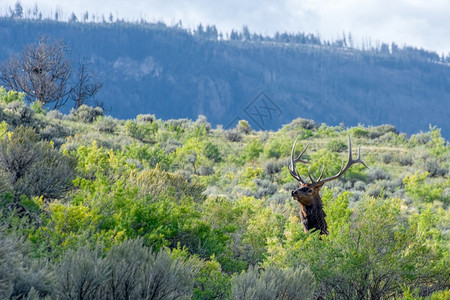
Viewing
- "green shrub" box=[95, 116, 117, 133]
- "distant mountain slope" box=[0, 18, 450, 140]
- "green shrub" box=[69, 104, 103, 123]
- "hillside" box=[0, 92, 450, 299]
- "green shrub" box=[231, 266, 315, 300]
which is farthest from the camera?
"distant mountain slope" box=[0, 18, 450, 140]

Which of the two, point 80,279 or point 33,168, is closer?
point 80,279

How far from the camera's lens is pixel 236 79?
160375 millimetres

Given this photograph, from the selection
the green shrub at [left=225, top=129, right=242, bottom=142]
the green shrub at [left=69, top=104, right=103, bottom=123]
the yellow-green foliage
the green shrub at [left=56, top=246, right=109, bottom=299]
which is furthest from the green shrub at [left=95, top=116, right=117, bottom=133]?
the green shrub at [left=56, top=246, right=109, bottom=299]

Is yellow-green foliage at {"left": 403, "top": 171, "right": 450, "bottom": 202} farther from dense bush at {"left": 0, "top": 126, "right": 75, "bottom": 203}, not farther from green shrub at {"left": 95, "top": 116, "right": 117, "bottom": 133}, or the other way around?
green shrub at {"left": 95, "top": 116, "right": 117, "bottom": 133}

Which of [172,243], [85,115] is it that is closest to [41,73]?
[85,115]

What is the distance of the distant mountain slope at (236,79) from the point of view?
148000 mm

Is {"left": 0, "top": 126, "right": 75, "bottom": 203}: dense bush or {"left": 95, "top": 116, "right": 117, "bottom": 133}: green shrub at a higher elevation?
{"left": 0, "top": 126, "right": 75, "bottom": 203}: dense bush

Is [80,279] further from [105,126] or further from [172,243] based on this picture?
[105,126]

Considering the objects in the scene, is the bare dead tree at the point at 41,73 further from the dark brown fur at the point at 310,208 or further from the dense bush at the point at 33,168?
the dark brown fur at the point at 310,208

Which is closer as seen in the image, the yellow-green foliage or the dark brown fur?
the dark brown fur

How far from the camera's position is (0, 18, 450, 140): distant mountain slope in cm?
14800

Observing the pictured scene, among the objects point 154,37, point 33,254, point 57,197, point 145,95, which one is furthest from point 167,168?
point 154,37

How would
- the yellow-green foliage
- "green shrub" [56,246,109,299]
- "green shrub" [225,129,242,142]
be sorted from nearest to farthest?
"green shrub" [56,246,109,299]
the yellow-green foliage
"green shrub" [225,129,242,142]

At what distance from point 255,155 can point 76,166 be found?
16.7 meters
